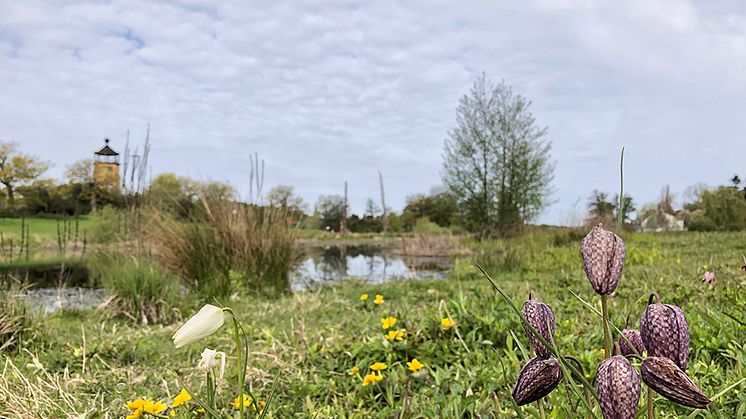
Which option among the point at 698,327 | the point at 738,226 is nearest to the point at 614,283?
the point at 698,327

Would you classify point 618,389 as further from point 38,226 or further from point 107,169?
point 38,226

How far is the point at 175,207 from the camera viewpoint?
7.61 meters

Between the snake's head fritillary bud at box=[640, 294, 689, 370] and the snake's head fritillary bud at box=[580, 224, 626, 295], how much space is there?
61 millimetres

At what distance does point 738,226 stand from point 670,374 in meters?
24.0

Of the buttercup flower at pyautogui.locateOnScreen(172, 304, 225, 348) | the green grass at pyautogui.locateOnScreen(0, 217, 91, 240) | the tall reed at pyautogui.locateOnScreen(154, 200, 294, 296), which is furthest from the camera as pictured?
the green grass at pyautogui.locateOnScreen(0, 217, 91, 240)

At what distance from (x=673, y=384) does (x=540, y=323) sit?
0.17 m

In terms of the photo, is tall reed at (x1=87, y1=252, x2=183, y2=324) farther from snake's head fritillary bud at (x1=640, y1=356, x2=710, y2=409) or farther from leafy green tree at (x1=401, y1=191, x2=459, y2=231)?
leafy green tree at (x1=401, y1=191, x2=459, y2=231)

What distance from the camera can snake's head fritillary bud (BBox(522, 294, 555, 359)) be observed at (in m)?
0.73

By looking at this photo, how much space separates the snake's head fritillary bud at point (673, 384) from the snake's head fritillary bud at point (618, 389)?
21mm

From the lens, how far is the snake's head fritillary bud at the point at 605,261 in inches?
27.9

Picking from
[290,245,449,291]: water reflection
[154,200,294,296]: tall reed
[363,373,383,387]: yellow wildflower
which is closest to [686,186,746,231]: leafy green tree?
[290,245,449,291]: water reflection

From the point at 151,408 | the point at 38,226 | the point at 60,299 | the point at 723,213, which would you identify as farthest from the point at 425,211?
the point at 151,408

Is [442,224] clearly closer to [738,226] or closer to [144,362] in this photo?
[738,226]

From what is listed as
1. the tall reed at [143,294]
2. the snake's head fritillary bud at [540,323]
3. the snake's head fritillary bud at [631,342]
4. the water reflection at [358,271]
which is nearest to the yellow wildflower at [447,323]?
the snake's head fritillary bud at [631,342]
